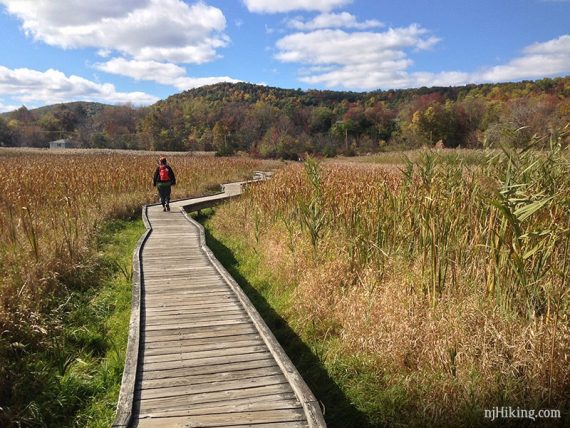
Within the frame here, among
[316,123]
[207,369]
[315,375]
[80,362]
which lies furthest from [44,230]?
[316,123]

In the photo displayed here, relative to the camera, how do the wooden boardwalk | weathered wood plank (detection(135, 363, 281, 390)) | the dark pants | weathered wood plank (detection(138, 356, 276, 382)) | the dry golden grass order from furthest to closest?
the dark pants < the dry golden grass < weathered wood plank (detection(138, 356, 276, 382)) < weathered wood plank (detection(135, 363, 281, 390)) < the wooden boardwalk

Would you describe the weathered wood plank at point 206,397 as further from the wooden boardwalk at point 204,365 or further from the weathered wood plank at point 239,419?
the weathered wood plank at point 239,419

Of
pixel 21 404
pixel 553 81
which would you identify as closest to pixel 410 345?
pixel 21 404

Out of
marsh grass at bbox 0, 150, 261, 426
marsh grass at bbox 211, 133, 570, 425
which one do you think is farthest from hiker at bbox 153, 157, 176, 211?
marsh grass at bbox 211, 133, 570, 425

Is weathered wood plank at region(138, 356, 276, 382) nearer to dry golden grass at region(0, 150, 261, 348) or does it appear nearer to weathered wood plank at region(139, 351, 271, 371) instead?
weathered wood plank at region(139, 351, 271, 371)

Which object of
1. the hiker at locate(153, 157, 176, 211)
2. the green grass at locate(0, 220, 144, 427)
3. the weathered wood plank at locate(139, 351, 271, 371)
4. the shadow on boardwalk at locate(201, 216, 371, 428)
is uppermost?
the hiker at locate(153, 157, 176, 211)

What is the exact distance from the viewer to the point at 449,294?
4.21 metres

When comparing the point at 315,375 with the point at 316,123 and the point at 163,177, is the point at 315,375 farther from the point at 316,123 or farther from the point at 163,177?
the point at 316,123

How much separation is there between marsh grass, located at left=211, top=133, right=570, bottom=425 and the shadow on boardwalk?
93mm

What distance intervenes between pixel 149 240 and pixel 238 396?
6.04 metres

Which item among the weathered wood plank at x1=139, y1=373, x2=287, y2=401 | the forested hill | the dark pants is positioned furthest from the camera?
the forested hill

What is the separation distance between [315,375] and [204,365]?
4.23ft

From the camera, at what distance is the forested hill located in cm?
4453

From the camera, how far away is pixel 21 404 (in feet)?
12.3
